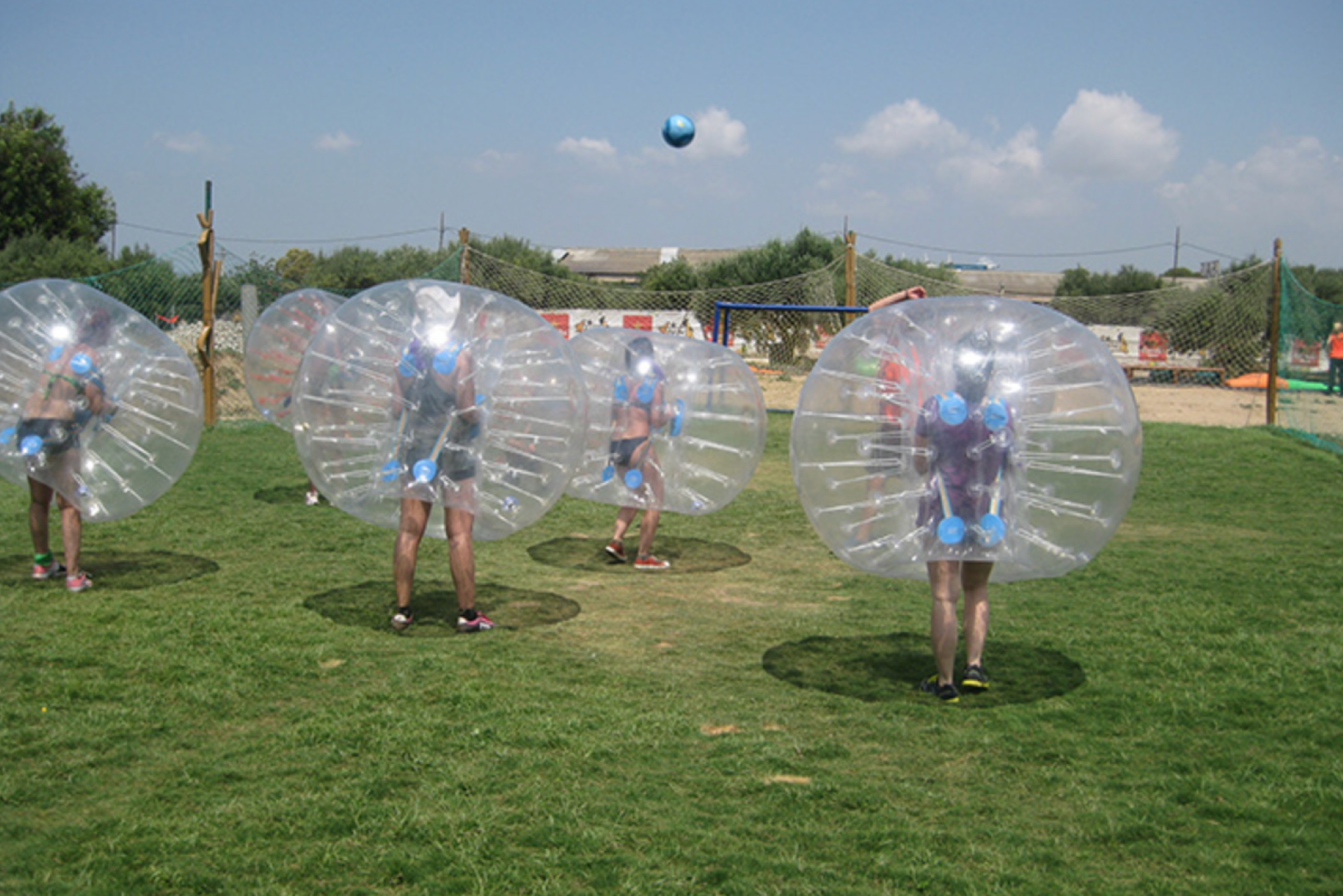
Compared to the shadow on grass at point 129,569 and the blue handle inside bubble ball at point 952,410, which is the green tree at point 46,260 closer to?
the shadow on grass at point 129,569

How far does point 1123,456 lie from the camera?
489 cm

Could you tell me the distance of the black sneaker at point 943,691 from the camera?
508 cm

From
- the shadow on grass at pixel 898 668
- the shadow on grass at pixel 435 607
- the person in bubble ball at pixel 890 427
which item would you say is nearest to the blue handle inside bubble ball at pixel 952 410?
the person in bubble ball at pixel 890 427

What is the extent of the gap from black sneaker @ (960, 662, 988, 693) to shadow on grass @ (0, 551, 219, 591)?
5.09 m

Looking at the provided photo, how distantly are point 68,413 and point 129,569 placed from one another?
4.86 ft

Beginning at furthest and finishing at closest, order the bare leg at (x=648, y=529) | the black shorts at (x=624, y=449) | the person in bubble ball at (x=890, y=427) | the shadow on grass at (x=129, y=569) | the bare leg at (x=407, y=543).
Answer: the bare leg at (x=648, y=529), the black shorts at (x=624, y=449), the shadow on grass at (x=129, y=569), the bare leg at (x=407, y=543), the person in bubble ball at (x=890, y=427)

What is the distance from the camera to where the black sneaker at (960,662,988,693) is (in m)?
5.15

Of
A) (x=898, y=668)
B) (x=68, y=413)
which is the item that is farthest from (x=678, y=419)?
(x=68, y=413)

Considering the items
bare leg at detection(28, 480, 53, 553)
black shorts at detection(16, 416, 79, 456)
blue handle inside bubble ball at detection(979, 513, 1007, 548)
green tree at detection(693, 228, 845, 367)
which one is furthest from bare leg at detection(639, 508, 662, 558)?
green tree at detection(693, 228, 845, 367)

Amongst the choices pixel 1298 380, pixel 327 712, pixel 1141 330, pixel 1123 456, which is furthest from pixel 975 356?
pixel 1141 330

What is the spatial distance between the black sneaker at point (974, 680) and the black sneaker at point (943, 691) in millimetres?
56

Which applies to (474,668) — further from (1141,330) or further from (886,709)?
(1141,330)

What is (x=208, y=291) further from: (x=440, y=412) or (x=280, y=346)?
(x=440, y=412)

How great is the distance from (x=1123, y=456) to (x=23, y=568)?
273 inches
